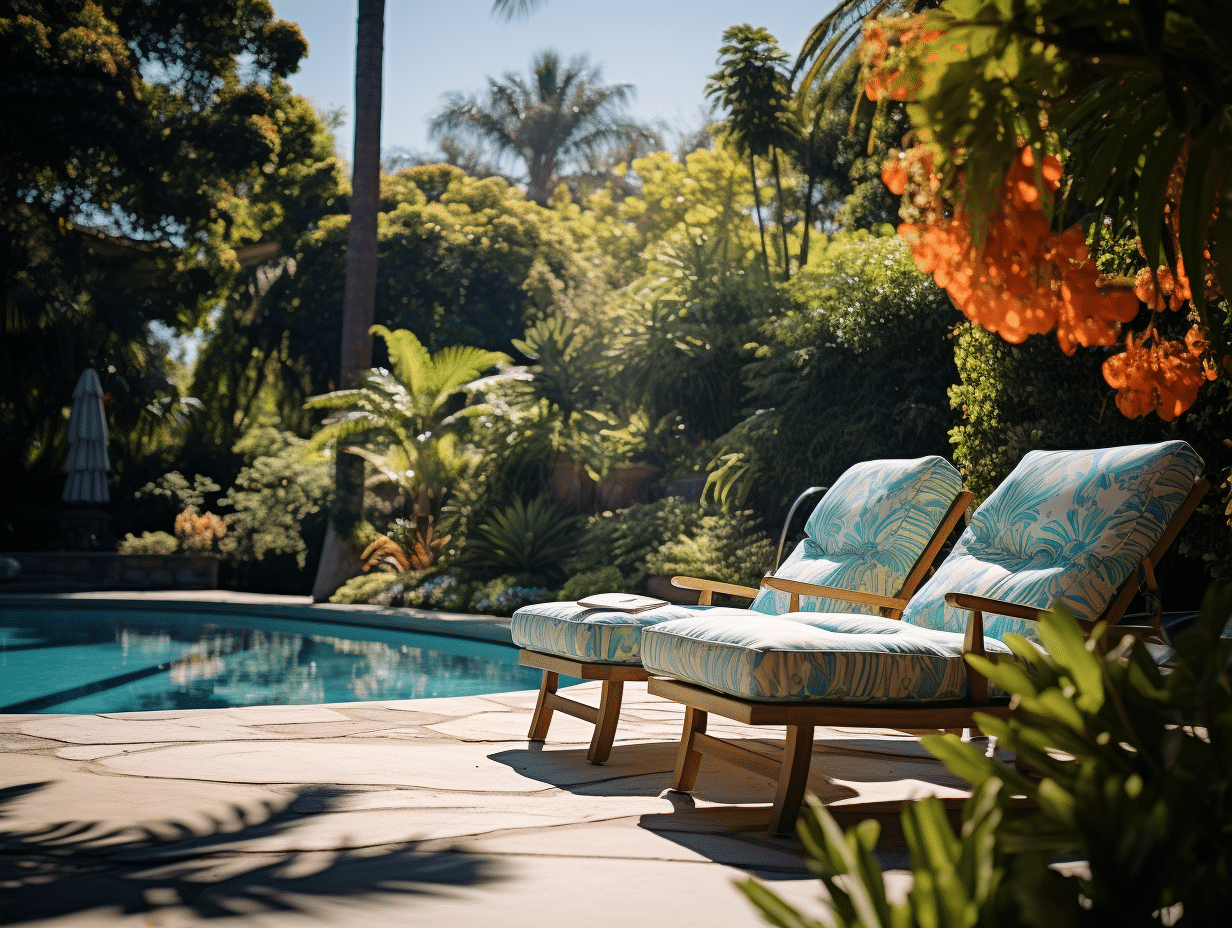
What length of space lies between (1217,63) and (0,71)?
17934mm

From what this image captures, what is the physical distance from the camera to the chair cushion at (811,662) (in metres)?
2.84

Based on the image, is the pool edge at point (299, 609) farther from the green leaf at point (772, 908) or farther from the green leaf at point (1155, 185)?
the green leaf at point (772, 908)

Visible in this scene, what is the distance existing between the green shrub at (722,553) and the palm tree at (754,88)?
5.26m

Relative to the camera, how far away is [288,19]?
1855cm

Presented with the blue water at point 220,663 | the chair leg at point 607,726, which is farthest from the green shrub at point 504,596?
the chair leg at point 607,726

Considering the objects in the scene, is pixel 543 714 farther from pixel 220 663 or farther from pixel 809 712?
pixel 220 663

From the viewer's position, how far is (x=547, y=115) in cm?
3030

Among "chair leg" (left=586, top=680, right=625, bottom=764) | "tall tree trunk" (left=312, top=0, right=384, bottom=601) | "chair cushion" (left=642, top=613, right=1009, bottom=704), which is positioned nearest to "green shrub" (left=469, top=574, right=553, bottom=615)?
"tall tree trunk" (left=312, top=0, right=384, bottom=601)

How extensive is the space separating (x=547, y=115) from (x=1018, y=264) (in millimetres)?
30547

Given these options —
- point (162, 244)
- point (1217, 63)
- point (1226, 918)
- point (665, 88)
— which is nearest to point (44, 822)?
point (1226, 918)

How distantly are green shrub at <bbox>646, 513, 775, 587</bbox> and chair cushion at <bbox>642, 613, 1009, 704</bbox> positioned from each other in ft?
23.7

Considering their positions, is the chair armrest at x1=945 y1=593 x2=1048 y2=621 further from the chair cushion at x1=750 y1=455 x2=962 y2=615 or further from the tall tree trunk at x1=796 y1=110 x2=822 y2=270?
the tall tree trunk at x1=796 y1=110 x2=822 y2=270

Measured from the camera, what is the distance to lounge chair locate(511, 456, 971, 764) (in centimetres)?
385

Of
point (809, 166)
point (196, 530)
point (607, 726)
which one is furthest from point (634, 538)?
point (607, 726)
